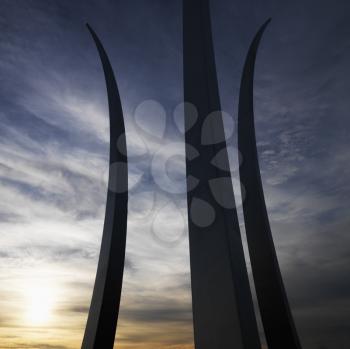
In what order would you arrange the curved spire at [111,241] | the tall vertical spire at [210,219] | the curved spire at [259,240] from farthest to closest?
the curved spire at [111,241] → the tall vertical spire at [210,219] → the curved spire at [259,240]

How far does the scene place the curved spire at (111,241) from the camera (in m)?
11.1

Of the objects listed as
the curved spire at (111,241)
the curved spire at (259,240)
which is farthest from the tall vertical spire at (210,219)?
the curved spire at (111,241)

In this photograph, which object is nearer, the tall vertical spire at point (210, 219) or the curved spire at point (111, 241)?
the tall vertical spire at point (210, 219)

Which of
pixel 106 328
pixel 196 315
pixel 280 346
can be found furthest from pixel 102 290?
pixel 280 346

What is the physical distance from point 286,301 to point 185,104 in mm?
7570

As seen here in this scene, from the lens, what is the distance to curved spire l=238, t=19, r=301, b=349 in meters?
10.1

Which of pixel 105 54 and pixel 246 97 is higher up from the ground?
pixel 105 54

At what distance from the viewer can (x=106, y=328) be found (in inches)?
436

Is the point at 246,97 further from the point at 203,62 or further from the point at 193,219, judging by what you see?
the point at 193,219

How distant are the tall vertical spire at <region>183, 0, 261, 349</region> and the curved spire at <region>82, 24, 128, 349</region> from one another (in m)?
2.32

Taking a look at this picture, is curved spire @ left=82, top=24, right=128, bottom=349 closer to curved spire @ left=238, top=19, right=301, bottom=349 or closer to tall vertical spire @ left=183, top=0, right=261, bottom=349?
tall vertical spire @ left=183, top=0, right=261, bottom=349

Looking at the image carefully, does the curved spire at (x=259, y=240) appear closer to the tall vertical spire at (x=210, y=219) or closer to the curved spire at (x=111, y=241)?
the tall vertical spire at (x=210, y=219)

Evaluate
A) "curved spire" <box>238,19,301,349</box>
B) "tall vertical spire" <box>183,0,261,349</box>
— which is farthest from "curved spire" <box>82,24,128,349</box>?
"curved spire" <box>238,19,301,349</box>

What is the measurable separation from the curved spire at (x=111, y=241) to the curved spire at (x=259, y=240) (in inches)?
158
